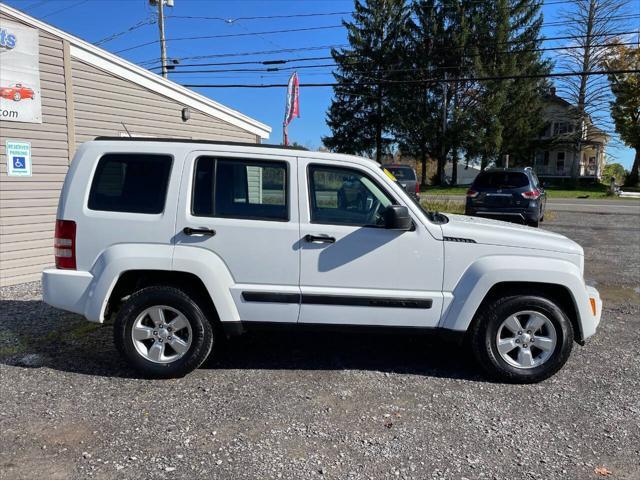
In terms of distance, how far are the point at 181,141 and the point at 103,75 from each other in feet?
16.6

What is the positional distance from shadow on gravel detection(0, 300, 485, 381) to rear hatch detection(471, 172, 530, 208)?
773 centimetres

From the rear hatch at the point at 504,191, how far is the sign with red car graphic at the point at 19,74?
943 cm

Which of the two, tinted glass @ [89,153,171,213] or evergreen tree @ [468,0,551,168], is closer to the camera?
tinted glass @ [89,153,171,213]

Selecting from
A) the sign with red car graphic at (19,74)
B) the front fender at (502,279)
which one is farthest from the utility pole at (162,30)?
the front fender at (502,279)

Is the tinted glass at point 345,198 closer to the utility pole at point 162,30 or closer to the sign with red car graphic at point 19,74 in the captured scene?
the sign with red car graphic at point 19,74

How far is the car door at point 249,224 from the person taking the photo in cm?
394

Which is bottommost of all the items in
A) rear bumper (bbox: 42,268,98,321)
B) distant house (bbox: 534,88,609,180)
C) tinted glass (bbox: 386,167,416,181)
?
rear bumper (bbox: 42,268,98,321)

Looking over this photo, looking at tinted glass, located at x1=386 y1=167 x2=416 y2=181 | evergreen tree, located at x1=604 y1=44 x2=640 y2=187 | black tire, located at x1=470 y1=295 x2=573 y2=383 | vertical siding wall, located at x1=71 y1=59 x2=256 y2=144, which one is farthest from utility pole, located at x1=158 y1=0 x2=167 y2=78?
evergreen tree, located at x1=604 y1=44 x2=640 y2=187

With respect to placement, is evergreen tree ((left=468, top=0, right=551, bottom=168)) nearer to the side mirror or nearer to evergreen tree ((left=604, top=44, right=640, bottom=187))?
evergreen tree ((left=604, top=44, right=640, bottom=187))

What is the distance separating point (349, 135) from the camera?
148ft

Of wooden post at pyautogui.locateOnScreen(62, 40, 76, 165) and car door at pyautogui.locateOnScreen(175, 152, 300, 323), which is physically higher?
wooden post at pyautogui.locateOnScreen(62, 40, 76, 165)

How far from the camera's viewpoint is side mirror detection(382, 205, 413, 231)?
381cm

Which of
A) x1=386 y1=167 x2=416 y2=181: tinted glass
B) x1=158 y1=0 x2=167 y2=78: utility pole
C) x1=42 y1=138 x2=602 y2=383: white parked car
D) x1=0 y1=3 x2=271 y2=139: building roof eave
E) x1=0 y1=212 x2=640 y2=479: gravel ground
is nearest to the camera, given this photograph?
x1=0 y1=212 x2=640 y2=479: gravel ground

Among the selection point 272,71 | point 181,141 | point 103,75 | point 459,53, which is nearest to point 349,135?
point 459,53
